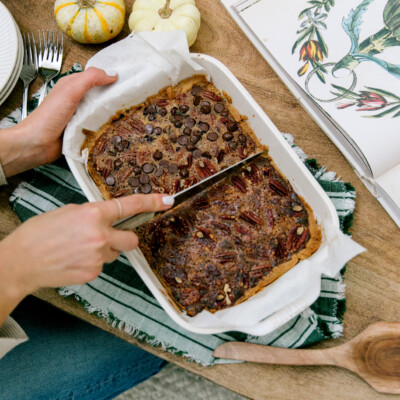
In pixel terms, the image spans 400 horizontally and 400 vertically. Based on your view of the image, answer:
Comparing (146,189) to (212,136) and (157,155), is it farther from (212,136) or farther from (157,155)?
(212,136)

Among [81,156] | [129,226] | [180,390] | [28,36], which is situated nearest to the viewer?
[129,226]

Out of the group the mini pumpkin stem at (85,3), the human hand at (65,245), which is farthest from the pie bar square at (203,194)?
the mini pumpkin stem at (85,3)

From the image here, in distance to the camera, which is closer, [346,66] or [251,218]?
[251,218]

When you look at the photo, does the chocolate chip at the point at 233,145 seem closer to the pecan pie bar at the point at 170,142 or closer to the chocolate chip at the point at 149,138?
the pecan pie bar at the point at 170,142

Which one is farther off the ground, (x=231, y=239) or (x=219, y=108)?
(x=219, y=108)

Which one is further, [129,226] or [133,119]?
[133,119]

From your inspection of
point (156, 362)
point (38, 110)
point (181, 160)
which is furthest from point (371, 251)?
point (38, 110)

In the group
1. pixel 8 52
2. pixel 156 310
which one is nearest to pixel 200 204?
pixel 156 310

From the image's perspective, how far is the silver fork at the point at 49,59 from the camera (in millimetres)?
1290

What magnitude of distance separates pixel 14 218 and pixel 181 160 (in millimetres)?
559

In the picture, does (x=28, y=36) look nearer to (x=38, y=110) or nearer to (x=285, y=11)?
(x=38, y=110)

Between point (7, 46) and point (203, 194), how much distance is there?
0.77 m

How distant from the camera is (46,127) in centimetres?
112

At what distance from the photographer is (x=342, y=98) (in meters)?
1.27
